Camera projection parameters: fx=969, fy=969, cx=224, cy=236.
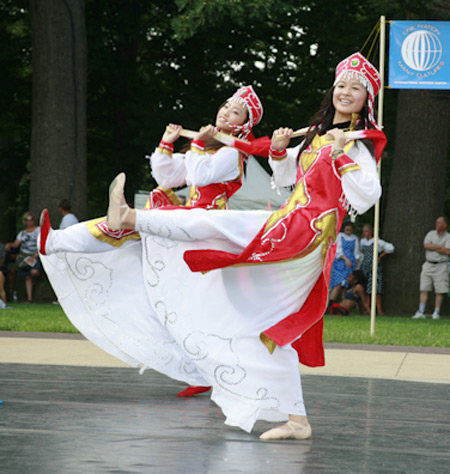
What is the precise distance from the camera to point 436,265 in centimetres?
1421

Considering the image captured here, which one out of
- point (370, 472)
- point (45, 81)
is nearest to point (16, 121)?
point (45, 81)

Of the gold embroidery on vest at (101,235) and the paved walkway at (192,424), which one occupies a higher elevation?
the gold embroidery on vest at (101,235)

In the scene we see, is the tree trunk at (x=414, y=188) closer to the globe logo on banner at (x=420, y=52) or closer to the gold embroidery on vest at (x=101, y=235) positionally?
the globe logo on banner at (x=420, y=52)

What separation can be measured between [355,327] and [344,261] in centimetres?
342

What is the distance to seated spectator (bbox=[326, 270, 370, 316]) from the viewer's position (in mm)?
14062

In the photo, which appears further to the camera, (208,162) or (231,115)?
(231,115)

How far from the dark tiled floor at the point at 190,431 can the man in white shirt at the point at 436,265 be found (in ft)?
25.5

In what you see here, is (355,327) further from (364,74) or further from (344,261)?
(364,74)

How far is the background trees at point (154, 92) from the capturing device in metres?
15.2

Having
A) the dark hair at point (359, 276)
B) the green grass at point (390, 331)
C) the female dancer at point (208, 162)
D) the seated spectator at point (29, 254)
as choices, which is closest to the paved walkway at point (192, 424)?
the female dancer at point (208, 162)

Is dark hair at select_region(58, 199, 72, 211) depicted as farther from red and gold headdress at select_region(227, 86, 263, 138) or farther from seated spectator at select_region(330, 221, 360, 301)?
red and gold headdress at select_region(227, 86, 263, 138)

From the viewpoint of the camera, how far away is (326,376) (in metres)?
6.84

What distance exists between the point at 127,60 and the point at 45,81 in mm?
4411

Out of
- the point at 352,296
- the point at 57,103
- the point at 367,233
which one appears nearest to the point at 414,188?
the point at 367,233
